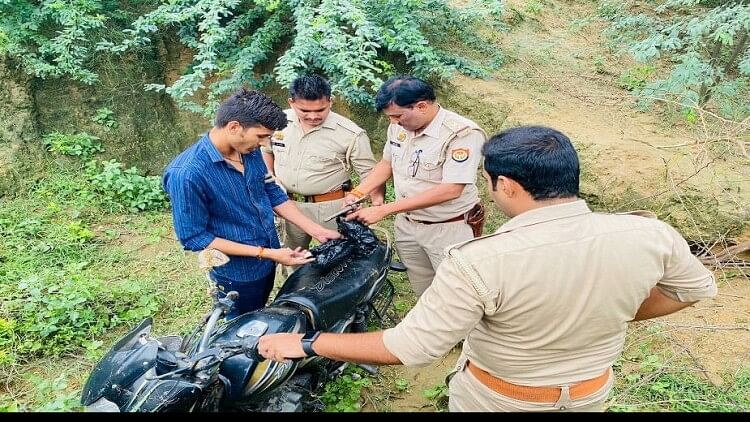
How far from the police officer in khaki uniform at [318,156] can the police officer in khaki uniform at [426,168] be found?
0.69 ft

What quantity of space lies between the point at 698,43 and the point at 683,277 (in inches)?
155

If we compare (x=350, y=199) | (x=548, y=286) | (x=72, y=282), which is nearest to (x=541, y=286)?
(x=548, y=286)

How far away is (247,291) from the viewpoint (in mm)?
2760

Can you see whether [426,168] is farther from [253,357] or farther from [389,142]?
[253,357]

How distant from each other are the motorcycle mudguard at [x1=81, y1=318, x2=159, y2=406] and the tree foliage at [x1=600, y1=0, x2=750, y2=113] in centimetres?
417

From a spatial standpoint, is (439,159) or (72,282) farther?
(72,282)

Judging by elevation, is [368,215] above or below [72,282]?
above

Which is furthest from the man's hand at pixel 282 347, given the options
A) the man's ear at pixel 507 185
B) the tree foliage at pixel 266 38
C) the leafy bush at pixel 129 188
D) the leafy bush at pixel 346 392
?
the leafy bush at pixel 129 188

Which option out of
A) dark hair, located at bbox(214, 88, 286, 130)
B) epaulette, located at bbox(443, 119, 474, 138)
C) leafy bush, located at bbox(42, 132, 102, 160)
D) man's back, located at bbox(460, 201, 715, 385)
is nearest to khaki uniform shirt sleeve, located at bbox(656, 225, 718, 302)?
man's back, located at bbox(460, 201, 715, 385)

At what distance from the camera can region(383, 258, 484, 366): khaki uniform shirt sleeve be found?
144cm

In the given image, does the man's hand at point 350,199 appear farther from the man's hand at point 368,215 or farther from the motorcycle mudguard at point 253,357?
the motorcycle mudguard at point 253,357

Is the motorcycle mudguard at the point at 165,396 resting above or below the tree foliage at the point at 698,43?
below

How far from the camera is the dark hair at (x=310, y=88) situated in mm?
3164

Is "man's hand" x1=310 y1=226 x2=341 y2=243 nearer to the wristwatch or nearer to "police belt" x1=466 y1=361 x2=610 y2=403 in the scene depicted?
the wristwatch
